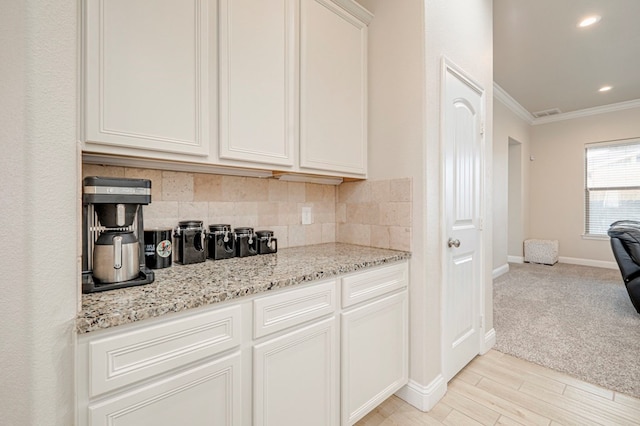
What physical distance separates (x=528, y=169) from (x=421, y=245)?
5674 mm

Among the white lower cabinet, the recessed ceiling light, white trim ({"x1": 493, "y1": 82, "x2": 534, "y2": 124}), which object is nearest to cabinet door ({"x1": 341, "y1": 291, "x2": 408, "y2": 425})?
the white lower cabinet

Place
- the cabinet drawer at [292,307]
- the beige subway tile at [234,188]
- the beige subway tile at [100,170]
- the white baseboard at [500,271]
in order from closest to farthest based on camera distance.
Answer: the cabinet drawer at [292,307] < the beige subway tile at [100,170] < the beige subway tile at [234,188] < the white baseboard at [500,271]

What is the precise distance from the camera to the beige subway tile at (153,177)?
4.52ft

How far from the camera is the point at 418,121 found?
5.70 ft

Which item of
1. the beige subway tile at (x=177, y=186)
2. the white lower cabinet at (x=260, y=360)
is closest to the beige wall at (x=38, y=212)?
the white lower cabinet at (x=260, y=360)

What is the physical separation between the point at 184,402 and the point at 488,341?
94.0 inches

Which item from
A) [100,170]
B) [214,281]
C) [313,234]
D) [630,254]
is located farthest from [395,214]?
[630,254]

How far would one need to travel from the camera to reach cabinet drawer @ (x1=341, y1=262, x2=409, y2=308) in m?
1.43

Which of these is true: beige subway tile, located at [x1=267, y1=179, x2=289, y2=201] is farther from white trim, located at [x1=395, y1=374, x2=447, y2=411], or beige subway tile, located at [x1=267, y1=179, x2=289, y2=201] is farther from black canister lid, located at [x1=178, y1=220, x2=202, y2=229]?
white trim, located at [x1=395, y1=374, x2=447, y2=411]

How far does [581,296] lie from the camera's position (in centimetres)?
361

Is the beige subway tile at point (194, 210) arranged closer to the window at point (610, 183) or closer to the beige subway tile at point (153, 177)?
the beige subway tile at point (153, 177)

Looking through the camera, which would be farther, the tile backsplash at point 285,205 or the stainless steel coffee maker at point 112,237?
the tile backsplash at point 285,205

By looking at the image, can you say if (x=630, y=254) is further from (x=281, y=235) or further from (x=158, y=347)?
(x=158, y=347)

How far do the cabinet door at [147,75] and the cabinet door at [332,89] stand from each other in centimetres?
58
